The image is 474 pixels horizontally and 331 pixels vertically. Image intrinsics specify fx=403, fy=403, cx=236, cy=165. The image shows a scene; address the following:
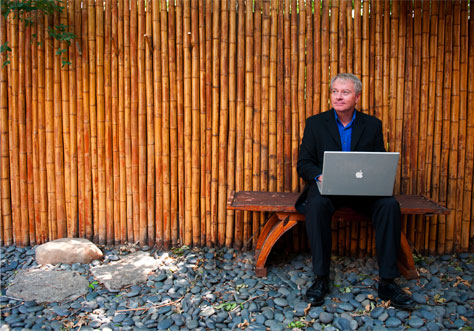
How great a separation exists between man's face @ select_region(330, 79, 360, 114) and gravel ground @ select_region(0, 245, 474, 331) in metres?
1.41

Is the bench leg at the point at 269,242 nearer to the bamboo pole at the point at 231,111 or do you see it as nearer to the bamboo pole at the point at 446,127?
the bamboo pole at the point at 231,111

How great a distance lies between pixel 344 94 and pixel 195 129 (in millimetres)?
1409

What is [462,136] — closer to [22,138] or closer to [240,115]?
[240,115]

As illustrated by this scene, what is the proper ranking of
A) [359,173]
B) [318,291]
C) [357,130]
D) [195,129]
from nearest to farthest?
[359,173], [318,291], [357,130], [195,129]

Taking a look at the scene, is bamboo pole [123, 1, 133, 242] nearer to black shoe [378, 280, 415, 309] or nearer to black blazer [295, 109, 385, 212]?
black blazer [295, 109, 385, 212]

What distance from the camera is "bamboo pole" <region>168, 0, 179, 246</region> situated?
3756mm

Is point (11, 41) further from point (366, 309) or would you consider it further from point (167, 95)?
point (366, 309)

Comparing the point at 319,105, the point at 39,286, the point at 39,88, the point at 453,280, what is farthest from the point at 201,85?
the point at 453,280

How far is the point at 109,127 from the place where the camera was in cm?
389

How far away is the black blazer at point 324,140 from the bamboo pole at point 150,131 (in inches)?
56.8

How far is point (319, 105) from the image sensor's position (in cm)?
373

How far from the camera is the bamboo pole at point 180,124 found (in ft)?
12.3

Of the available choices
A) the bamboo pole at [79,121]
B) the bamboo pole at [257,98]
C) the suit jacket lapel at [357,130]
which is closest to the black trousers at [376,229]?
the suit jacket lapel at [357,130]

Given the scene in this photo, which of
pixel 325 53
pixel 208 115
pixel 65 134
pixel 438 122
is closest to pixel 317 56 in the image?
pixel 325 53
